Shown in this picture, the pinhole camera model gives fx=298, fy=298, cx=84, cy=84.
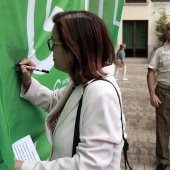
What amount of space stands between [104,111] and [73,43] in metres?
0.30

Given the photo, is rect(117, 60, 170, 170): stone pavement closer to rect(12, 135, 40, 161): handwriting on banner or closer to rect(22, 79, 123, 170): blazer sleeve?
rect(12, 135, 40, 161): handwriting on banner

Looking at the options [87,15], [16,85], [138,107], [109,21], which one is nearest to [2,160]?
[16,85]

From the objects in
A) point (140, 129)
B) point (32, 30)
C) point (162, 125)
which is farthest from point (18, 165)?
point (140, 129)

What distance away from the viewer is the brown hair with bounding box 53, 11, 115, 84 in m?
1.20

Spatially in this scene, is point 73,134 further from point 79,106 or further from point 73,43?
point 73,43

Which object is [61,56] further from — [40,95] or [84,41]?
[40,95]

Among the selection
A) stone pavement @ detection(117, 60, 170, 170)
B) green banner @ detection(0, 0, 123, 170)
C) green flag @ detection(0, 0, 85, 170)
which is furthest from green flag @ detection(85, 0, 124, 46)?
stone pavement @ detection(117, 60, 170, 170)

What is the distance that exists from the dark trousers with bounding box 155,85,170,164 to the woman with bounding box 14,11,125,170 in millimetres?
2307

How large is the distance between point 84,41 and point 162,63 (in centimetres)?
242

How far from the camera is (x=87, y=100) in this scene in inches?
46.8

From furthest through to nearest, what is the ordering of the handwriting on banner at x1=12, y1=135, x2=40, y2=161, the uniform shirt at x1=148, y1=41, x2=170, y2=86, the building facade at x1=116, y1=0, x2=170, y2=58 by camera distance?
the building facade at x1=116, y1=0, x2=170, y2=58, the uniform shirt at x1=148, y1=41, x2=170, y2=86, the handwriting on banner at x1=12, y1=135, x2=40, y2=161

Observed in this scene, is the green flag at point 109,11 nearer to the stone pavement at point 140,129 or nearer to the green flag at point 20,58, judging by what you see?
the green flag at point 20,58

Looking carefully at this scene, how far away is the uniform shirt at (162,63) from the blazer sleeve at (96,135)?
7.82 feet

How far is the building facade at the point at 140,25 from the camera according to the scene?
19562mm
